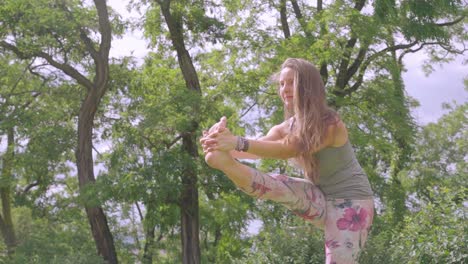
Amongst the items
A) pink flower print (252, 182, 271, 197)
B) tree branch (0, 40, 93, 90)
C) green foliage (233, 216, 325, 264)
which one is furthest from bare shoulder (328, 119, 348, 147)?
tree branch (0, 40, 93, 90)

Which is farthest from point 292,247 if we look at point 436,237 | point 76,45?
point 76,45

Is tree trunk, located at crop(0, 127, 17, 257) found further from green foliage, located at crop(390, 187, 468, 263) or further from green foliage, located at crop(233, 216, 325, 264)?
green foliage, located at crop(390, 187, 468, 263)

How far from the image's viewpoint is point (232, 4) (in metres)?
13.8

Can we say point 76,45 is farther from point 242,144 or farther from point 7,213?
point 242,144

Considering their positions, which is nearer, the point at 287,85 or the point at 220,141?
the point at 220,141

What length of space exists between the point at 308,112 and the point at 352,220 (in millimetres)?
600

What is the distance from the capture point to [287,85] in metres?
3.11

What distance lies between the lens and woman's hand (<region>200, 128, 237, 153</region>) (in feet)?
9.33

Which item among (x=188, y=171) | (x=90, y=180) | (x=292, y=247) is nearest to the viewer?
(x=292, y=247)

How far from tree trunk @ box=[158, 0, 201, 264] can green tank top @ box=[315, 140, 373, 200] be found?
27.1 feet

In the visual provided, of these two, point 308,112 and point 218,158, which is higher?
point 308,112

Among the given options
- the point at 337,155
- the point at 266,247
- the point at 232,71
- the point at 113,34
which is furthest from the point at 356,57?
the point at 337,155

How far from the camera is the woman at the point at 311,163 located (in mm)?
2928

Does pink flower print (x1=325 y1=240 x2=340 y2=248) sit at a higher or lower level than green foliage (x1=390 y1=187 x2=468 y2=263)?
lower
